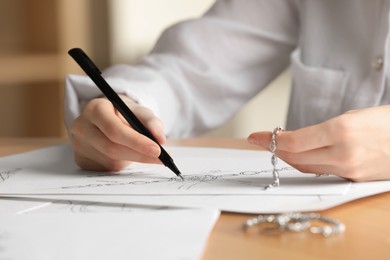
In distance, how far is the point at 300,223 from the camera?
1.42ft

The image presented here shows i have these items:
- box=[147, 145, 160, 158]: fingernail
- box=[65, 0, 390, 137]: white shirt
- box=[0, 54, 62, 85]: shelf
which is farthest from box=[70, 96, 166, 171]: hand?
box=[0, 54, 62, 85]: shelf

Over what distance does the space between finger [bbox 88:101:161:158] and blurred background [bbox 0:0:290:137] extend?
1135 mm

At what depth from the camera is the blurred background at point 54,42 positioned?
67.7 inches

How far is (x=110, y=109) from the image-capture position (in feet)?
2.08

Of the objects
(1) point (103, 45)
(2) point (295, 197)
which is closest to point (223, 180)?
(2) point (295, 197)

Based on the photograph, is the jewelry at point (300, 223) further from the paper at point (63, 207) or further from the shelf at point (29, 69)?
the shelf at point (29, 69)

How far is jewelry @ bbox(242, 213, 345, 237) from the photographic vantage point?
1.41 feet

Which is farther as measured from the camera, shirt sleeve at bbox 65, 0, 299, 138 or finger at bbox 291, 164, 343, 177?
shirt sleeve at bbox 65, 0, 299, 138

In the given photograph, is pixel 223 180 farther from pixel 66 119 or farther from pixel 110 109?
pixel 66 119

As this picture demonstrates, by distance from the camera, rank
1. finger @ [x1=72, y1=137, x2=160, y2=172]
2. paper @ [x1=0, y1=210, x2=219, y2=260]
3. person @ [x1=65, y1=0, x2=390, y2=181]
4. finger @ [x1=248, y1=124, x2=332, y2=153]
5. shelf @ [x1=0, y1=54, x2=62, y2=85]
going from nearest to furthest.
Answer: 1. paper @ [x1=0, y1=210, x2=219, y2=260]
2. finger @ [x1=248, y1=124, x2=332, y2=153]
3. finger @ [x1=72, y1=137, x2=160, y2=172]
4. person @ [x1=65, y1=0, x2=390, y2=181]
5. shelf @ [x1=0, y1=54, x2=62, y2=85]

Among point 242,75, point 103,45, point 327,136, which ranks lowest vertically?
point 103,45

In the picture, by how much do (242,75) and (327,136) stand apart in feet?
1.89

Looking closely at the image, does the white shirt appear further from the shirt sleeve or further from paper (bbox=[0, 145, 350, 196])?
paper (bbox=[0, 145, 350, 196])

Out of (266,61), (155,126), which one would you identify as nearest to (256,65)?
(266,61)
